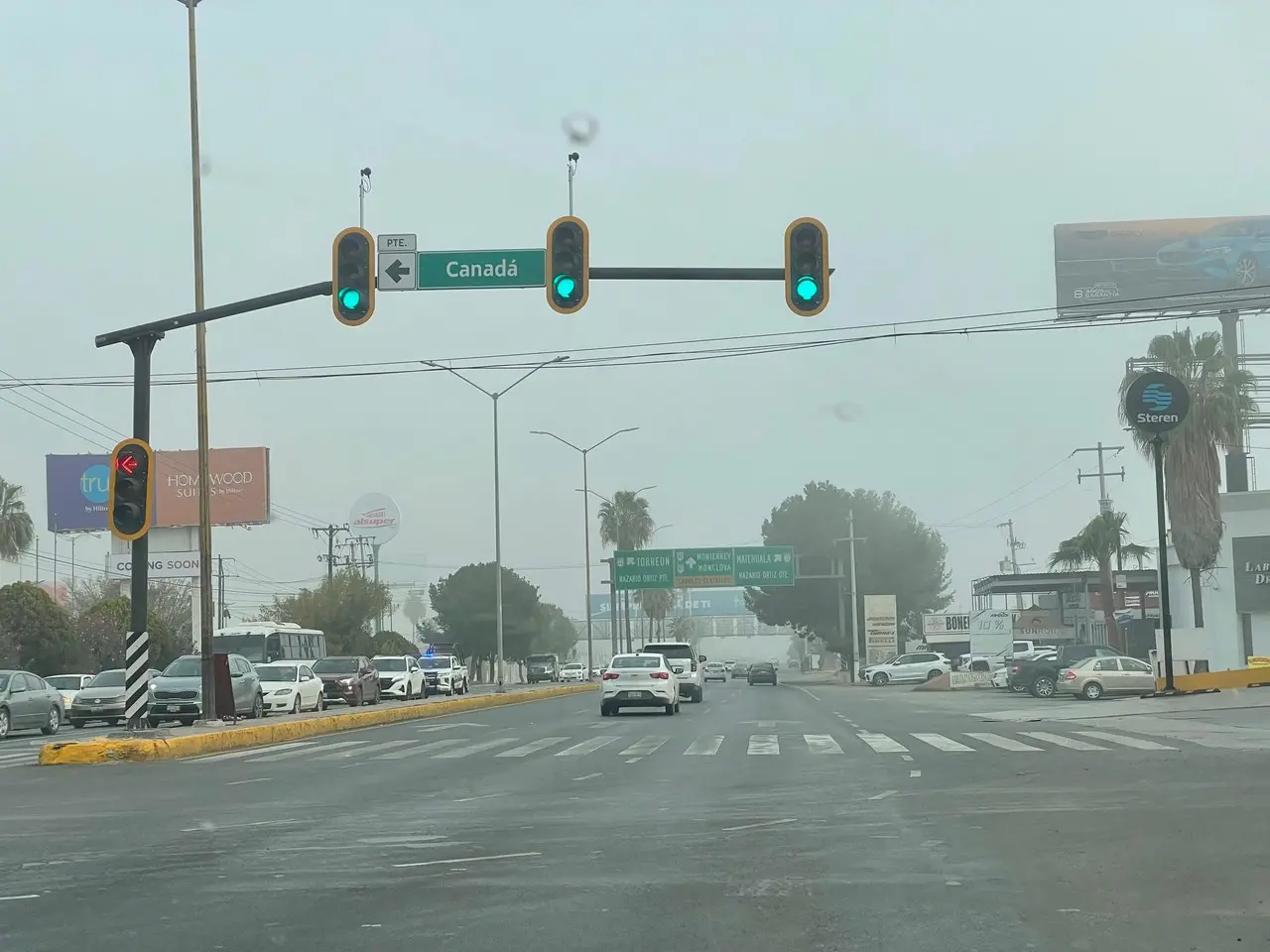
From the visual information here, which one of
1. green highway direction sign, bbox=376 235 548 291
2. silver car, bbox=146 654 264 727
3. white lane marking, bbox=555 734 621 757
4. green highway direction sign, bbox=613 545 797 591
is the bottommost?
white lane marking, bbox=555 734 621 757

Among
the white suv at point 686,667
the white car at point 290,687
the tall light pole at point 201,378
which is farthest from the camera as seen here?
the white suv at point 686,667

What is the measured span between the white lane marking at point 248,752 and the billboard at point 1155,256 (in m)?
56.9

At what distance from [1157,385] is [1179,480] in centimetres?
1095

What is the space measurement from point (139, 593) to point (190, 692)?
9.12 metres

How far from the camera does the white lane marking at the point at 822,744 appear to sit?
816 inches

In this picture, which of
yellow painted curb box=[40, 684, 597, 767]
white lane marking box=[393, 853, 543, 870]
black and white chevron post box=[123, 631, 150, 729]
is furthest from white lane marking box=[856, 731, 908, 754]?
black and white chevron post box=[123, 631, 150, 729]

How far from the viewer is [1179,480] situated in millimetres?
47750

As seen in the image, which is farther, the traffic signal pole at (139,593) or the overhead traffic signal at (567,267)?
the traffic signal pole at (139,593)

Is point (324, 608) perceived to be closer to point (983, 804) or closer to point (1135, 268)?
point (1135, 268)

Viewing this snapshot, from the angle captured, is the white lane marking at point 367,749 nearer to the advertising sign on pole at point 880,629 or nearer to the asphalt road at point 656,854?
the asphalt road at point 656,854

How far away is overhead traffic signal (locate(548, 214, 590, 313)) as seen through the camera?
19797 mm

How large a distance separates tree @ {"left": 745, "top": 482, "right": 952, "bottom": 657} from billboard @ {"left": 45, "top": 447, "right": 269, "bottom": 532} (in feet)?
143

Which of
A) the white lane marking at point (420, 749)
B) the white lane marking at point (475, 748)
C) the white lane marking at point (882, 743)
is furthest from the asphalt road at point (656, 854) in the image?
the white lane marking at point (475, 748)

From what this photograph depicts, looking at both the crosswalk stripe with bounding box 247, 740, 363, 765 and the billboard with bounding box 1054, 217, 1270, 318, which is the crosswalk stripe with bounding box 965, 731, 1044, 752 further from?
the billboard with bounding box 1054, 217, 1270, 318
